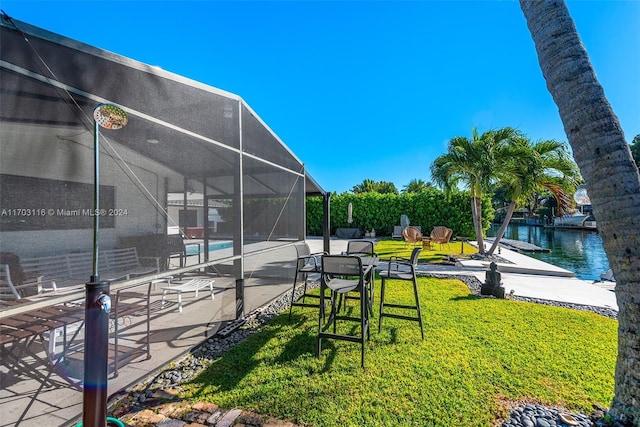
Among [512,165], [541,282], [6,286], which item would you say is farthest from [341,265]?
[512,165]

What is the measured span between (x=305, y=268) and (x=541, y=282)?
19.2 ft

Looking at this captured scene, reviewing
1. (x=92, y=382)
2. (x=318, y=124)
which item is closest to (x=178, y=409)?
(x=92, y=382)

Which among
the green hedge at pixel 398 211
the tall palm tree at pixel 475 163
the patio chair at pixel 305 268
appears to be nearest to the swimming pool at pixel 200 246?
the patio chair at pixel 305 268

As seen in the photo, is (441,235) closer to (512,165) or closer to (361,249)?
(512,165)

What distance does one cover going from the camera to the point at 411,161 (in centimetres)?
3106

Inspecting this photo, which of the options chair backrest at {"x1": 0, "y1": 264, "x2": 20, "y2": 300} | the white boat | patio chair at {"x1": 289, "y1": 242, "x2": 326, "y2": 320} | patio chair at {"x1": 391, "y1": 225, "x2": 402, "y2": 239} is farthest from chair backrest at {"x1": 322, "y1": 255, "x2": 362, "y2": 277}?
the white boat

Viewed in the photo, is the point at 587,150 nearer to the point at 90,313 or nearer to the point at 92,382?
the point at 90,313

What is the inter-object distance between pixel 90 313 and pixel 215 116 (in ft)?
9.03

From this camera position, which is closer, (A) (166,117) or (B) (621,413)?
(B) (621,413)

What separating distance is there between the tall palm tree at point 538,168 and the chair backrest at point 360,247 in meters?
7.07

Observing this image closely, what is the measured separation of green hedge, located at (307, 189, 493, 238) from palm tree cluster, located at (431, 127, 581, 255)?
16.9 feet

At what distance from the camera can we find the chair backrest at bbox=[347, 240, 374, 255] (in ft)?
15.7

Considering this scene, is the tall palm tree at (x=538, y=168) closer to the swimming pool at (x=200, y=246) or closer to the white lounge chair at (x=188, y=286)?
the swimming pool at (x=200, y=246)

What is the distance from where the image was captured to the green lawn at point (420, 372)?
2.23 metres
